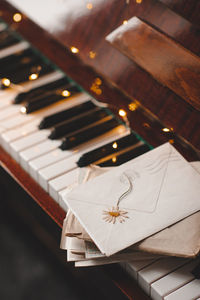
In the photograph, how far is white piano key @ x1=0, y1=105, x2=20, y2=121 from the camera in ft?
7.27

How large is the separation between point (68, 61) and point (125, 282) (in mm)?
1107

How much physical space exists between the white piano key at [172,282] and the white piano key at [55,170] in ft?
2.00

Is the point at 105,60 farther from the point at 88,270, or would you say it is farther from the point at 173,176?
the point at 88,270

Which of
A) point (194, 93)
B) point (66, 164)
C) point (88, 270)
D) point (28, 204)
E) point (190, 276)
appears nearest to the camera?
point (190, 276)

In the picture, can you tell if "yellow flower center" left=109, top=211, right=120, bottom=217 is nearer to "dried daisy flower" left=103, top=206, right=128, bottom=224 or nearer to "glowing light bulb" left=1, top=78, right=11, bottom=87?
"dried daisy flower" left=103, top=206, right=128, bottom=224

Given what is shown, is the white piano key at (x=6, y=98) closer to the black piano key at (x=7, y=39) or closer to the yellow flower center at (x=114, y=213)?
the black piano key at (x=7, y=39)

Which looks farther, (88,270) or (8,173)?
(8,173)

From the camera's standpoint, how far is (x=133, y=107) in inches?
77.3

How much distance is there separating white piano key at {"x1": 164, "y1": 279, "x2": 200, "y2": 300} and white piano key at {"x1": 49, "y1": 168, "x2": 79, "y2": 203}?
0.59 metres

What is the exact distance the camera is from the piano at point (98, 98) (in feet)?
5.45

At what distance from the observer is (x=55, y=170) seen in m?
1.93

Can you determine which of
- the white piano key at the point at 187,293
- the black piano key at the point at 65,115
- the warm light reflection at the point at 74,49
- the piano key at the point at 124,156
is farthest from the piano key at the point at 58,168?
the white piano key at the point at 187,293

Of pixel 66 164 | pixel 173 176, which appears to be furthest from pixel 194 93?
pixel 66 164

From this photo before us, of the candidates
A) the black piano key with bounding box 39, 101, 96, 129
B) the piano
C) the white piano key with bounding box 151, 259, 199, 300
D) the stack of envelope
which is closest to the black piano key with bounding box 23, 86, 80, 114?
the piano
